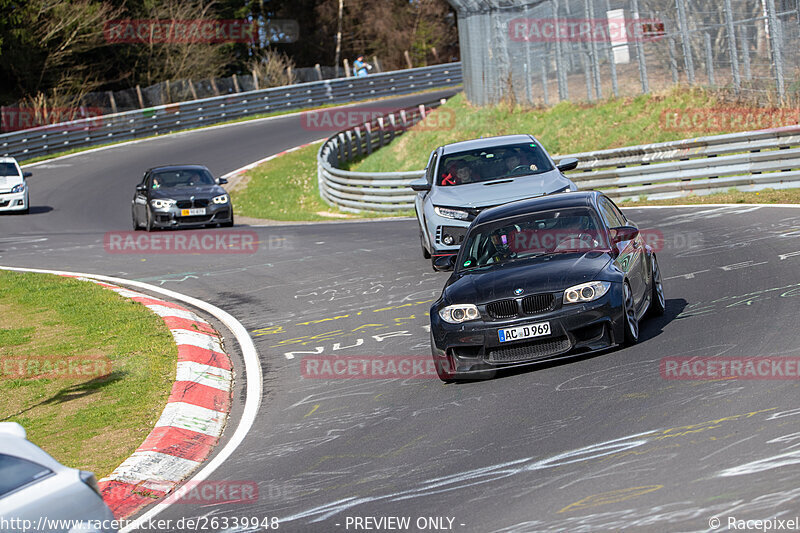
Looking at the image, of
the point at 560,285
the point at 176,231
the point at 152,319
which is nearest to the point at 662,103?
the point at 176,231

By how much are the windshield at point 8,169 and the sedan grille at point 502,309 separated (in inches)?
991

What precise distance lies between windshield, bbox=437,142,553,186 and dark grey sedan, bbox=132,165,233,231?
949 cm

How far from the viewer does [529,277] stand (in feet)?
28.7

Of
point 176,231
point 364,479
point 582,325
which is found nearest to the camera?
point 364,479

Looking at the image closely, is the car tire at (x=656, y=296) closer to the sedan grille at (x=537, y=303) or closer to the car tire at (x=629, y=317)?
the car tire at (x=629, y=317)

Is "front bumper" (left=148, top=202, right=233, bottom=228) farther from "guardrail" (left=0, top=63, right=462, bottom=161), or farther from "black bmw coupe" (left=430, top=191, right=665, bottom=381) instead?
"guardrail" (left=0, top=63, right=462, bottom=161)

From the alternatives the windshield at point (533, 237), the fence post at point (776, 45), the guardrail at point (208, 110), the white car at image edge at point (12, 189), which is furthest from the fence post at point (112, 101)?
the windshield at point (533, 237)

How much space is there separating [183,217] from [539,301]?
16.1 metres

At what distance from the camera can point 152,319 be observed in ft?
40.9

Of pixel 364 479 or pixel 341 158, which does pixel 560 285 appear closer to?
pixel 364 479

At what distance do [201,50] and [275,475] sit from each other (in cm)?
5706

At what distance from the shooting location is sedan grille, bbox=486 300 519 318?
8508 millimetres

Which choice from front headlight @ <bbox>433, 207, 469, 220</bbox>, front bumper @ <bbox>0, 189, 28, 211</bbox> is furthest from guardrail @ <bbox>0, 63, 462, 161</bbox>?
front headlight @ <bbox>433, 207, 469, 220</bbox>

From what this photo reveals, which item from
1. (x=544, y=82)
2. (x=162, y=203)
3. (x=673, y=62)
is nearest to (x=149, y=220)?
(x=162, y=203)
